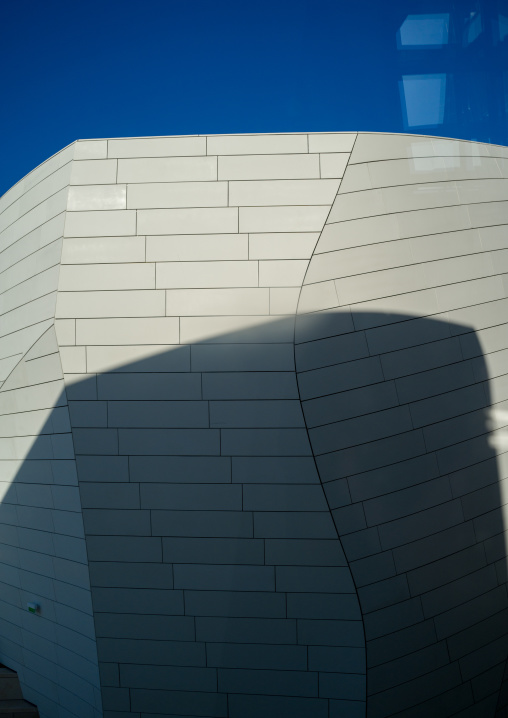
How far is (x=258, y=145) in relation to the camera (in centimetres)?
401

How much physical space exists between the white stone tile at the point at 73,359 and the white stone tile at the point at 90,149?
4.80ft

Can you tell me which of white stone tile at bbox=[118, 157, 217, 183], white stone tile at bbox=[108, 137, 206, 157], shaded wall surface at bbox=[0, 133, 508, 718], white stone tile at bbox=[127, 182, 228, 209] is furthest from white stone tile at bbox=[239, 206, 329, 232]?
white stone tile at bbox=[108, 137, 206, 157]

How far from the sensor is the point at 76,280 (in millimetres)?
4035

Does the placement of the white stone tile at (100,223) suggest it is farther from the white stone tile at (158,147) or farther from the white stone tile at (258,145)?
the white stone tile at (258,145)

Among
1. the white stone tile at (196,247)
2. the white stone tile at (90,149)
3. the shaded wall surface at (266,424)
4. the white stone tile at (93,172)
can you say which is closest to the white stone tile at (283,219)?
the shaded wall surface at (266,424)

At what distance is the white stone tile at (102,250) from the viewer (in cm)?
399

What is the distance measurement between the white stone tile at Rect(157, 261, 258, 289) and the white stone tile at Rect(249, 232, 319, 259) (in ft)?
0.36

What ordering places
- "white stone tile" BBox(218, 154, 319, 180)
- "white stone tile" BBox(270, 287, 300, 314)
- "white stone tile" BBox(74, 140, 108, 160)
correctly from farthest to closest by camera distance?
"white stone tile" BBox(74, 140, 108, 160) → "white stone tile" BBox(218, 154, 319, 180) → "white stone tile" BBox(270, 287, 300, 314)

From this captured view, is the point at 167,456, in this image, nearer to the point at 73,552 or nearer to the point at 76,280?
the point at 73,552

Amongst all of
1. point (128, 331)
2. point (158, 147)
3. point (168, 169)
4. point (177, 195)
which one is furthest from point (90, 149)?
point (128, 331)

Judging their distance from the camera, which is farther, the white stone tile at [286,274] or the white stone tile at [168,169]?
the white stone tile at [168,169]

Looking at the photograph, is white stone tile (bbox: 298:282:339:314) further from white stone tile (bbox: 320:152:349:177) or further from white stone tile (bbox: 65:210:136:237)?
white stone tile (bbox: 65:210:136:237)

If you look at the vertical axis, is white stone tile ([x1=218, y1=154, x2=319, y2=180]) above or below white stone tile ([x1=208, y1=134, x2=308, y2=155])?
below

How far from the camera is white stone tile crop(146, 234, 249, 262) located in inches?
155
